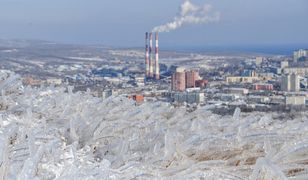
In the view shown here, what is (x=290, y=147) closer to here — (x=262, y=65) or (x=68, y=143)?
(x=68, y=143)

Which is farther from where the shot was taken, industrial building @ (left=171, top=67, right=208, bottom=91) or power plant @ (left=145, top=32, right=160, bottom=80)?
power plant @ (left=145, top=32, right=160, bottom=80)

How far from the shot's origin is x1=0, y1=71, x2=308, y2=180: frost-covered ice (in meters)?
2.96

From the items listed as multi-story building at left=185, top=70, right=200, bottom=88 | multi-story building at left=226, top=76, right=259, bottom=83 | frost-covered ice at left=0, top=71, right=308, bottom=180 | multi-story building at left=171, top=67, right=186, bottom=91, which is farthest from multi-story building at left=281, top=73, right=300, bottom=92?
frost-covered ice at left=0, top=71, right=308, bottom=180

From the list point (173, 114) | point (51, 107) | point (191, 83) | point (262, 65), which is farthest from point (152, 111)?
point (262, 65)

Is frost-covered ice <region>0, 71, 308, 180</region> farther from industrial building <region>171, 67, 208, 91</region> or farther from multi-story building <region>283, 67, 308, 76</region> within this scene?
multi-story building <region>283, 67, 308, 76</region>

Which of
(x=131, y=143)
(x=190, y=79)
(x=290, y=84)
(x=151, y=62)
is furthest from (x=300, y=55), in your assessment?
(x=131, y=143)

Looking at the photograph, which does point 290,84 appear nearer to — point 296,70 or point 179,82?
point 179,82

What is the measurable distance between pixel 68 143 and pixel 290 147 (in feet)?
3.89

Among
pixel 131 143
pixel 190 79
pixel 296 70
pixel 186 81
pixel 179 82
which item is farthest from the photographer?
pixel 296 70

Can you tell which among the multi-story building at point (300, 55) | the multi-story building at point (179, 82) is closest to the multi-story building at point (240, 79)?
the multi-story building at point (179, 82)

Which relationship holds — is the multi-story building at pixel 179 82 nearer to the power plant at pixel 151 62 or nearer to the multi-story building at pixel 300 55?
the power plant at pixel 151 62

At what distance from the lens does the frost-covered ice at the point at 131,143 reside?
2965 millimetres

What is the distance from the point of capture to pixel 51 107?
14.7 ft

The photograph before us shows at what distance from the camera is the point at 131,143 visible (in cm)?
364
